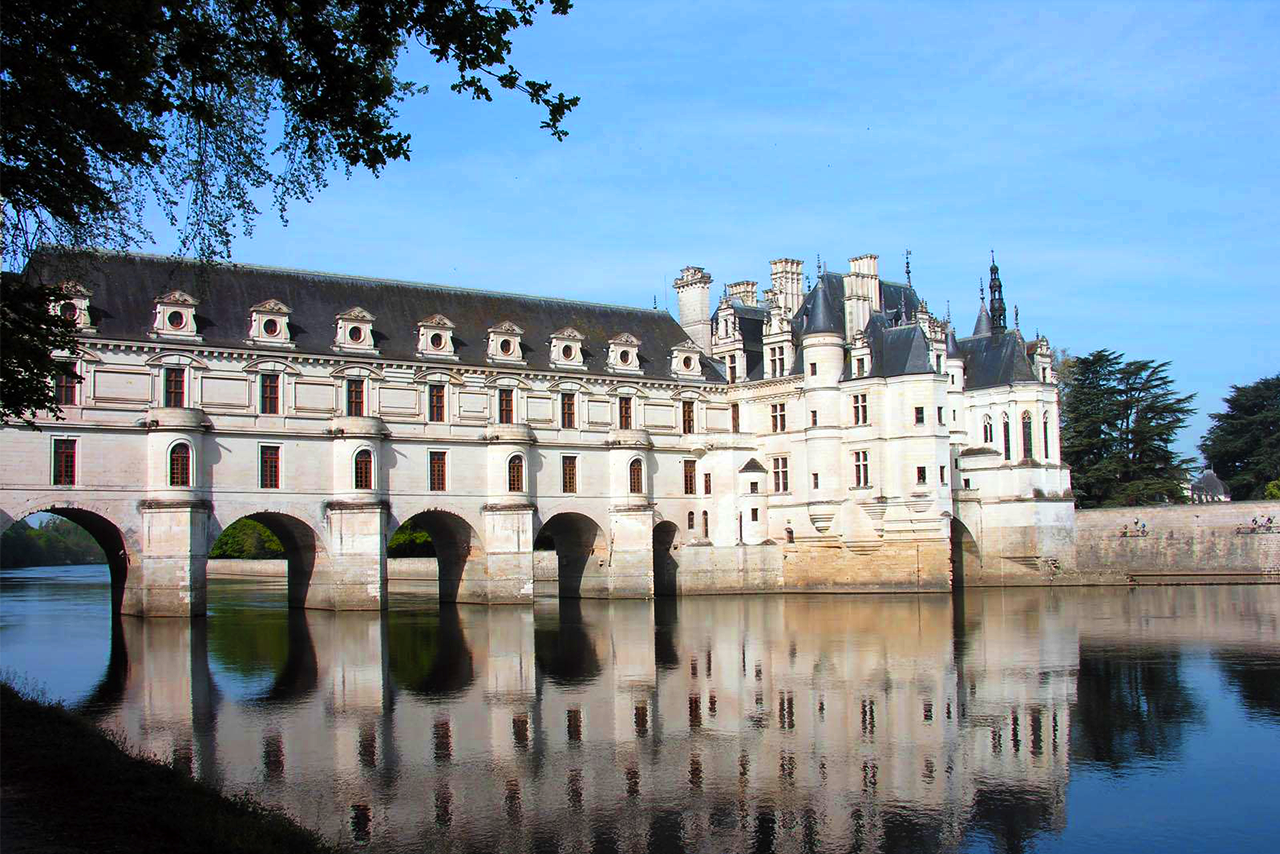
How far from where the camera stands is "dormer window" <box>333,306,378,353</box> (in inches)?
1467

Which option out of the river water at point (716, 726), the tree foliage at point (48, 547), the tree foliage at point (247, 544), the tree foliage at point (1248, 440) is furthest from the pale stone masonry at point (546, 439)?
the tree foliage at point (48, 547)

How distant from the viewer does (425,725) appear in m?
17.1

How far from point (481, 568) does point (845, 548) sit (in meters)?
13.0

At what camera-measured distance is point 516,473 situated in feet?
129

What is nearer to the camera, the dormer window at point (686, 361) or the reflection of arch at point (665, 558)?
the reflection of arch at point (665, 558)

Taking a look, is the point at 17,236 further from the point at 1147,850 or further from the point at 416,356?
the point at 416,356

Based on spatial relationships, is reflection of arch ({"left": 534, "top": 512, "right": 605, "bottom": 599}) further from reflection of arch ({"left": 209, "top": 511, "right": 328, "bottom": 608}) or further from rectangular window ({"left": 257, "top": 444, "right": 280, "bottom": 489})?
rectangular window ({"left": 257, "top": 444, "right": 280, "bottom": 489})

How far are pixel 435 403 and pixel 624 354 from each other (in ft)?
25.9

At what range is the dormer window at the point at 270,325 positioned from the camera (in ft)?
117

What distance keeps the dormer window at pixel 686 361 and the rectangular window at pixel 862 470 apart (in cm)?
661

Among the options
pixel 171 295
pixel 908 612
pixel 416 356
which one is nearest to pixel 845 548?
pixel 908 612

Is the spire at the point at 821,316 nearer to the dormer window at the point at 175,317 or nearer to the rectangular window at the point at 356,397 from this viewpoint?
the rectangular window at the point at 356,397

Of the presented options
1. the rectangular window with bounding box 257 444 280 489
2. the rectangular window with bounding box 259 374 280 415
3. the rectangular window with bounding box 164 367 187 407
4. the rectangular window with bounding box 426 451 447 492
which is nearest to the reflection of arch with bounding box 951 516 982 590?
the rectangular window with bounding box 426 451 447 492

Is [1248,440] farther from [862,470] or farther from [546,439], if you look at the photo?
[546,439]
